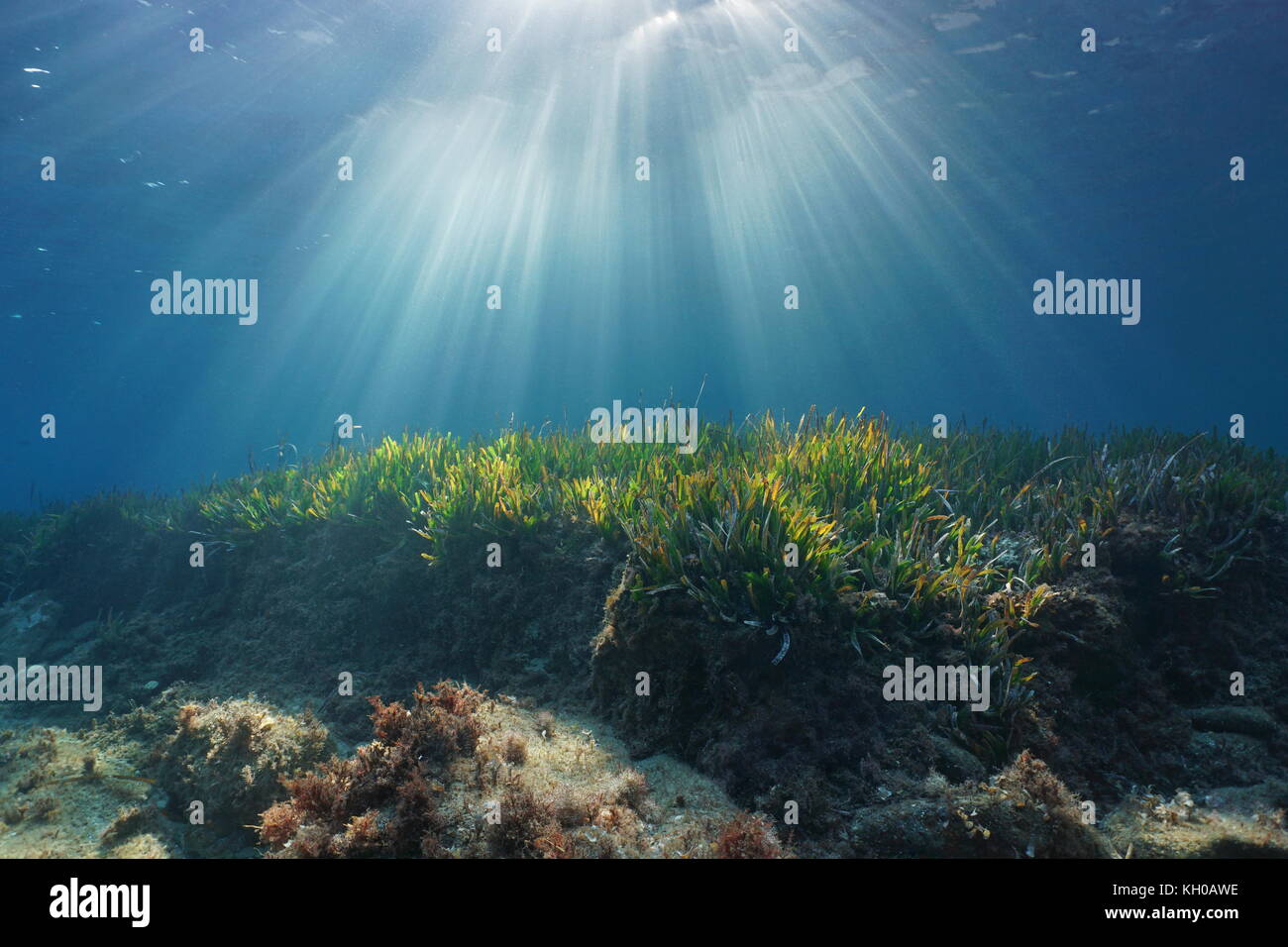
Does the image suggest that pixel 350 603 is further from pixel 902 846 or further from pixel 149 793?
pixel 902 846

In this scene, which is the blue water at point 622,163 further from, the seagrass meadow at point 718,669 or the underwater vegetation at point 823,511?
the seagrass meadow at point 718,669

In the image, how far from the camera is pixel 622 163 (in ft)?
89.1

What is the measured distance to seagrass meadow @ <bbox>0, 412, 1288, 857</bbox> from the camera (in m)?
3.34

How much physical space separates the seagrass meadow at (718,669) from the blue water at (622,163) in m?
2.18

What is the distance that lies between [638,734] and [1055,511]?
4.15 meters

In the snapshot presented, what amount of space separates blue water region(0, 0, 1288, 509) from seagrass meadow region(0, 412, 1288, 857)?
2182 millimetres

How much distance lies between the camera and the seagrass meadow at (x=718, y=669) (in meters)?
3.34
